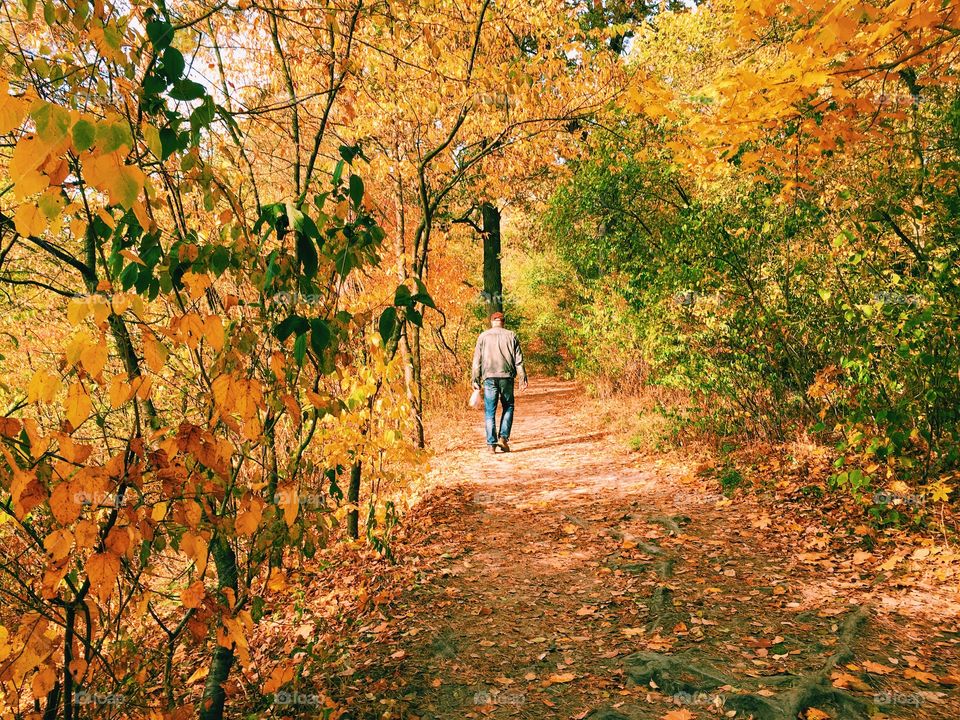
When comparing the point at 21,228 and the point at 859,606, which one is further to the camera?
the point at 859,606

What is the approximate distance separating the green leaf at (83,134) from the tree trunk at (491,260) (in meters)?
13.1

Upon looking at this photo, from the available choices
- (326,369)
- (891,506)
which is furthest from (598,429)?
(326,369)

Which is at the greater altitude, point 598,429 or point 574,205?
point 574,205

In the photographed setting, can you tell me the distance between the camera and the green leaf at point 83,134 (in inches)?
42.4

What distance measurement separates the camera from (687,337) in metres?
7.03

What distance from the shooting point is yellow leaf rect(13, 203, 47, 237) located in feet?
4.03

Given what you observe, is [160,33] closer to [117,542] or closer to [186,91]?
[186,91]

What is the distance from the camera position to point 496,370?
8.98 m

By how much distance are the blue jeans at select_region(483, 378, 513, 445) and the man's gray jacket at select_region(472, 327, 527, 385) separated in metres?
0.12

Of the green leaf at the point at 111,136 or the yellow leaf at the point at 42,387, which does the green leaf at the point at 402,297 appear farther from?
the yellow leaf at the point at 42,387

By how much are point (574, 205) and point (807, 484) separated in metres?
6.77

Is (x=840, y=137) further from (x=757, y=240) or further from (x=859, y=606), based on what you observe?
(x=859, y=606)

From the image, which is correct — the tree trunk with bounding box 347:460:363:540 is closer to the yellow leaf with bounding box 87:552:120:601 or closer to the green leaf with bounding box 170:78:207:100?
the yellow leaf with bounding box 87:552:120:601

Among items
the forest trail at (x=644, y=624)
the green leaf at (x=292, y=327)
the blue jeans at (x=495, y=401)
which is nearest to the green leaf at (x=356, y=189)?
the green leaf at (x=292, y=327)
